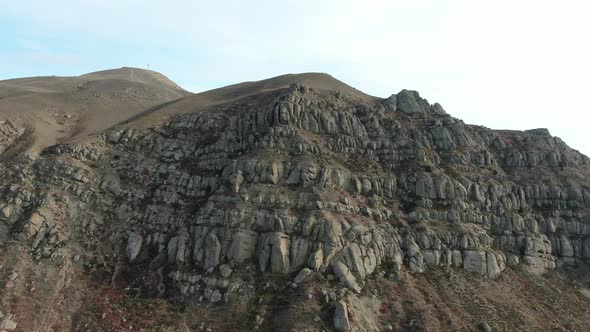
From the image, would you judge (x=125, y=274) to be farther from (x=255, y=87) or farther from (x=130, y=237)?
(x=255, y=87)

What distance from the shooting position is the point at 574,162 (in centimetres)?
8125

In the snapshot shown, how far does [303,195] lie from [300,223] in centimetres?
595

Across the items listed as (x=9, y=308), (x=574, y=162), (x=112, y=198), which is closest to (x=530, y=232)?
(x=574, y=162)

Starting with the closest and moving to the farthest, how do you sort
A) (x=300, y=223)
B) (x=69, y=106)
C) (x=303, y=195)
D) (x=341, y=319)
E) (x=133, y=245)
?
(x=341, y=319) → (x=300, y=223) → (x=133, y=245) → (x=303, y=195) → (x=69, y=106)

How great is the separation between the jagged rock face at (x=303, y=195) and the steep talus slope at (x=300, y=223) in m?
0.28

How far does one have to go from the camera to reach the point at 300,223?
5497 cm

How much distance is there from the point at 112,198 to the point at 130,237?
8.51m

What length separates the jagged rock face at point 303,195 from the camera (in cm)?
5309

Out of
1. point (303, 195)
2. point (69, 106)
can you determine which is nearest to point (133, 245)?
point (303, 195)

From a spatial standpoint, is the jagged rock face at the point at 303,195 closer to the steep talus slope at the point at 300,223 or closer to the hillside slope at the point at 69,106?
the steep talus slope at the point at 300,223

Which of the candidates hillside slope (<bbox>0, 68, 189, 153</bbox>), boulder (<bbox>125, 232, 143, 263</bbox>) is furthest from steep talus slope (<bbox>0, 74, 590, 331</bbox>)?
hillside slope (<bbox>0, 68, 189, 153</bbox>)

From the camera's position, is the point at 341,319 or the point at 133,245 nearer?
the point at 341,319

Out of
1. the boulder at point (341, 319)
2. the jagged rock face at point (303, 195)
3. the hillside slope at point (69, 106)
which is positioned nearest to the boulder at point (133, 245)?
the jagged rock face at point (303, 195)

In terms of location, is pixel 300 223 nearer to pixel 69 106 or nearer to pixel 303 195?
pixel 303 195
